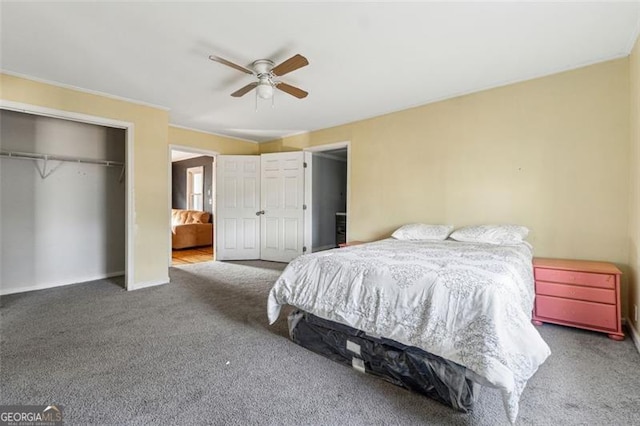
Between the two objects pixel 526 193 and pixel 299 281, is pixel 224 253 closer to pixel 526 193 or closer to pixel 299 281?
pixel 299 281

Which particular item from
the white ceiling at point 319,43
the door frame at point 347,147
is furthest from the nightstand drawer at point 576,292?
the door frame at point 347,147

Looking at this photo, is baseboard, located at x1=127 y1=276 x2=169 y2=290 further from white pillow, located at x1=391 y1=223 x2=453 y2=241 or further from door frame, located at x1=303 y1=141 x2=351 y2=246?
white pillow, located at x1=391 y1=223 x2=453 y2=241

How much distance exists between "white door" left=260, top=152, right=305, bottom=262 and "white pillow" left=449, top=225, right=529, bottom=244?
291 cm

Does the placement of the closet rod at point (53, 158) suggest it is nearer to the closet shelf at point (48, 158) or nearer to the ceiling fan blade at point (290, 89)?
the closet shelf at point (48, 158)

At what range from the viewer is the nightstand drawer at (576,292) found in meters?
2.39

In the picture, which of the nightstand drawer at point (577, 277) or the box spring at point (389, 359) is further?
the nightstand drawer at point (577, 277)

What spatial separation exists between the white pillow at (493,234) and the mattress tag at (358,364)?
190 cm

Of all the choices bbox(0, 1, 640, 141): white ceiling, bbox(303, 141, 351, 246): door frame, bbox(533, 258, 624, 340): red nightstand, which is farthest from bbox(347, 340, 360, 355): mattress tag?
bbox(303, 141, 351, 246): door frame

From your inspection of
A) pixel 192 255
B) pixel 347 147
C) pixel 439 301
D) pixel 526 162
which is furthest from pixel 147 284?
pixel 526 162

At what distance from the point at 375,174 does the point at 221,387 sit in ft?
11.3

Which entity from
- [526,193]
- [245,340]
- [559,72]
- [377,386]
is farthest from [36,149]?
[559,72]

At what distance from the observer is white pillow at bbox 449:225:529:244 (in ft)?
9.57

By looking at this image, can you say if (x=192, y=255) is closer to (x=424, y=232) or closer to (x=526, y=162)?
(x=424, y=232)

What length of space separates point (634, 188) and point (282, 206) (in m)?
4.61
